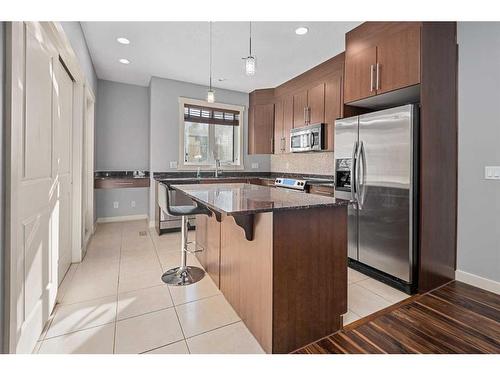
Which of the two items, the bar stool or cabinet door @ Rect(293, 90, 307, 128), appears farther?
cabinet door @ Rect(293, 90, 307, 128)

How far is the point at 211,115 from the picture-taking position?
5129mm

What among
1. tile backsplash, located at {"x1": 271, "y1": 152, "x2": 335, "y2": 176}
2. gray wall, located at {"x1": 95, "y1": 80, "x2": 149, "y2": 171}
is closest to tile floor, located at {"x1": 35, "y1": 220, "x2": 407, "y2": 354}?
tile backsplash, located at {"x1": 271, "y1": 152, "x2": 335, "y2": 176}

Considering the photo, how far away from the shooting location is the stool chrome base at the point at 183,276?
2.45 meters

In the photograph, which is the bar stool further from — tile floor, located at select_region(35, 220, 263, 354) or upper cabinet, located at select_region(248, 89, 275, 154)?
upper cabinet, located at select_region(248, 89, 275, 154)

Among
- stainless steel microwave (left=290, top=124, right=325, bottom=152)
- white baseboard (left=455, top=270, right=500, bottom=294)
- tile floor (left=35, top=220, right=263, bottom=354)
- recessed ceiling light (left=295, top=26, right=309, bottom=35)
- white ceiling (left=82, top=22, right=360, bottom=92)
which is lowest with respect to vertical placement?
tile floor (left=35, top=220, right=263, bottom=354)

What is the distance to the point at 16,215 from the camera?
1.21 m

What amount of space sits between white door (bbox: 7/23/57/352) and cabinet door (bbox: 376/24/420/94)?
108 inches

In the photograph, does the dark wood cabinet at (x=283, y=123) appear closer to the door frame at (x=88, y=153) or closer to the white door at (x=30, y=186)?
the door frame at (x=88, y=153)

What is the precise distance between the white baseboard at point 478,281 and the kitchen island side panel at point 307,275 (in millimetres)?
1600

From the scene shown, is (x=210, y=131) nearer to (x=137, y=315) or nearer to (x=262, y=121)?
(x=262, y=121)

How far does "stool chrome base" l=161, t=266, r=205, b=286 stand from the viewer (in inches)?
96.4

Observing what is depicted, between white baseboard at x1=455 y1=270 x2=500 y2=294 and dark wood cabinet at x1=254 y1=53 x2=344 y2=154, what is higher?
dark wood cabinet at x1=254 y1=53 x2=344 y2=154

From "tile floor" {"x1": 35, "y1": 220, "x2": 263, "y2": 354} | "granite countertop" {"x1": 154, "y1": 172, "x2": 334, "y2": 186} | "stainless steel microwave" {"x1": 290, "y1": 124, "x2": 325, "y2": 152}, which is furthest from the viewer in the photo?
"granite countertop" {"x1": 154, "y1": 172, "x2": 334, "y2": 186}
